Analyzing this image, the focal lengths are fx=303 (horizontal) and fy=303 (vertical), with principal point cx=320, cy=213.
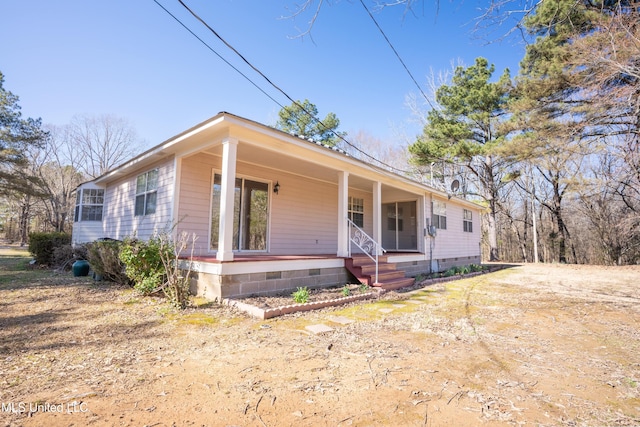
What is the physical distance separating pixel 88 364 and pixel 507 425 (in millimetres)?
3257

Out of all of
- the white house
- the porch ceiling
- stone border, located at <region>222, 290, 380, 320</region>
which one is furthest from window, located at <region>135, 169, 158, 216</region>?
stone border, located at <region>222, 290, 380, 320</region>

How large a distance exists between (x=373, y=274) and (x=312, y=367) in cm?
443

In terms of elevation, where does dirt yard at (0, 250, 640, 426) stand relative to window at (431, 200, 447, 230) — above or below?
below

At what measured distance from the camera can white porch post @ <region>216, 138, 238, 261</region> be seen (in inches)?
195

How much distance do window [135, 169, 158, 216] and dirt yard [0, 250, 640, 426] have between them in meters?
2.80

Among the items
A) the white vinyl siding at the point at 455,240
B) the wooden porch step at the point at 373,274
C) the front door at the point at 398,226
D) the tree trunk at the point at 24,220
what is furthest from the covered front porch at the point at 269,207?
the tree trunk at the point at 24,220

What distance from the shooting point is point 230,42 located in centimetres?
497

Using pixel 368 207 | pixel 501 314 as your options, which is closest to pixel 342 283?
pixel 501 314

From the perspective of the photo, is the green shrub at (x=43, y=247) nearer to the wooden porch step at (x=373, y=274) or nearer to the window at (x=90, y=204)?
the window at (x=90, y=204)

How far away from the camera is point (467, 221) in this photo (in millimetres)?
13680

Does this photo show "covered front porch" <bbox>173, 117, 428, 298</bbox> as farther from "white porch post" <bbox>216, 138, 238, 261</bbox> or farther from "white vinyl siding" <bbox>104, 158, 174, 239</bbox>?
"white vinyl siding" <bbox>104, 158, 174, 239</bbox>

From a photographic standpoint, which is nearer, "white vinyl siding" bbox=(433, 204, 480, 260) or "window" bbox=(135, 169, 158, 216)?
"window" bbox=(135, 169, 158, 216)

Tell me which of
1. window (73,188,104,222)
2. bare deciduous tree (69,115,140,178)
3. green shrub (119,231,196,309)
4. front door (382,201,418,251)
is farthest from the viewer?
bare deciduous tree (69,115,140,178)

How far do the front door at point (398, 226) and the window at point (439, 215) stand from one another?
937mm
